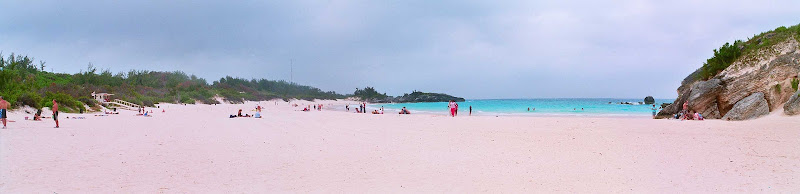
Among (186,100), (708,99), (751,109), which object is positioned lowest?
(751,109)

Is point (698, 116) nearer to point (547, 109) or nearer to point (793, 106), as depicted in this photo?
point (793, 106)

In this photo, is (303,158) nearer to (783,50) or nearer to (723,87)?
(723,87)

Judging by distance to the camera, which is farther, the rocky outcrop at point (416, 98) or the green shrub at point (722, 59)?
the rocky outcrop at point (416, 98)

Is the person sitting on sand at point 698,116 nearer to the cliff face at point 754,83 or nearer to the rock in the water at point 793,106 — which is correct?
the cliff face at point 754,83

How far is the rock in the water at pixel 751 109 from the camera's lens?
659 inches

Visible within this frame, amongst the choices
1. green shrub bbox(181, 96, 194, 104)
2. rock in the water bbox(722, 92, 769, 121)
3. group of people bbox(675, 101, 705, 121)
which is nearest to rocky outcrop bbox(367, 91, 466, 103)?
green shrub bbox(181, 96, 194, 104)

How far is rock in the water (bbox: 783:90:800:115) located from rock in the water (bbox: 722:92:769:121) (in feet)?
3.30

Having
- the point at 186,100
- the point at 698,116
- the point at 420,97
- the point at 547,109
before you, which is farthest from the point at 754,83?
the point at 420,97

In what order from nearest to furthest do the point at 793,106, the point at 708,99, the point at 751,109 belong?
the point at 793,106 < the point at 751,109 < the point at 708,99

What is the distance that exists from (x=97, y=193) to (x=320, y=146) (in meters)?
4.85

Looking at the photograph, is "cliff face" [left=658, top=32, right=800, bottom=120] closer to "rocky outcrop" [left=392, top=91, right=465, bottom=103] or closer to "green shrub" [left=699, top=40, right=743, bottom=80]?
"green shrub" [left=699, top=40, right=743, bottom=80]

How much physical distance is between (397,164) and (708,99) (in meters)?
18.4

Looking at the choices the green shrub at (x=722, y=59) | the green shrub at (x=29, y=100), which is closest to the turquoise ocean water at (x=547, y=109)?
the green shrub at (x=722, y=59)

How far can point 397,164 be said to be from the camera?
7.36 metres
